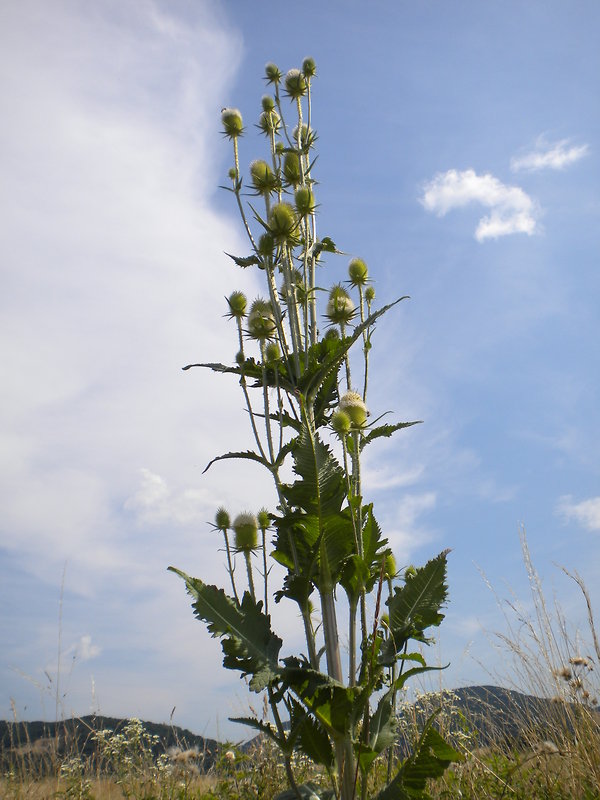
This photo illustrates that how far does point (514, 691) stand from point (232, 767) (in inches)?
89.8

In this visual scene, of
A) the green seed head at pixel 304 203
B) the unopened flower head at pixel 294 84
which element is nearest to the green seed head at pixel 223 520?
the green seed head at pixel 304 203

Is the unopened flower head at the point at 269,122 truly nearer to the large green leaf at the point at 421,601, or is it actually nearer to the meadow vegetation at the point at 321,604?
the meadow vegetation at the point at 321,604

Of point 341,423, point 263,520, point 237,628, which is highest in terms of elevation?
point 341,423

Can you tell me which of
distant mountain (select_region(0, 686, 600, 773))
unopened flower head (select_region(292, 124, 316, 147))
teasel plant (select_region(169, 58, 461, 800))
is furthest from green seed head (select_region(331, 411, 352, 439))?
distant mountain (select_region(0, 686, 600, 773))

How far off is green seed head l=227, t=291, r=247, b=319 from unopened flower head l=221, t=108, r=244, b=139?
1.32 m

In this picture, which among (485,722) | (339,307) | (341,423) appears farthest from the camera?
(485,722)

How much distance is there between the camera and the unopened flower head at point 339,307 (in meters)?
3.57

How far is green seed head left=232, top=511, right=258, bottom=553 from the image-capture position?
10.9ft

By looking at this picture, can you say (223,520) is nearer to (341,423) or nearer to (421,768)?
(341,423)

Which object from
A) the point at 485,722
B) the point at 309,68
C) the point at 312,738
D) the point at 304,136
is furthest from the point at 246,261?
the point at 485,722

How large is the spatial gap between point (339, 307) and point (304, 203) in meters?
0.65

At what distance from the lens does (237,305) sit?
3.53 metres

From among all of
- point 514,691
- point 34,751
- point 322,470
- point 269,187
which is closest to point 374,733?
point 322,470

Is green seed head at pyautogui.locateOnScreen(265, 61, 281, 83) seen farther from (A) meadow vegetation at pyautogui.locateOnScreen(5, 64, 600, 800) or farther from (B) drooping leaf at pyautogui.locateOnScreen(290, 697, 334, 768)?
(B) drooping leaf at pyautogui.locateOnScreen(290, 697, 334, 768)
